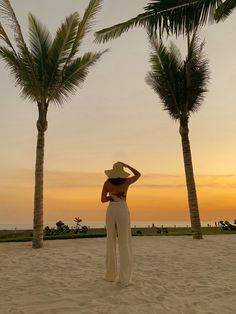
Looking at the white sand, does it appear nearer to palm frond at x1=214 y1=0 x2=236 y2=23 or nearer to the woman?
the woman

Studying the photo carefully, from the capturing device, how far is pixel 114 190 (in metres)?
6.58

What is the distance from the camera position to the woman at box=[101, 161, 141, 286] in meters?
6.52

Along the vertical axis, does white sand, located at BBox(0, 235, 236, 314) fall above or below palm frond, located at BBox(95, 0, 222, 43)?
below

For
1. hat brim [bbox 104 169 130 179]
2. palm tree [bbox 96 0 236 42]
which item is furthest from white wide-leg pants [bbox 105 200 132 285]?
palm tree [bbox 96 0 236 42]

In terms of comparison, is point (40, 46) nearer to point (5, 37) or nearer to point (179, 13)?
point (5, 37)

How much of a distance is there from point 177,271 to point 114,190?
8.91 ft

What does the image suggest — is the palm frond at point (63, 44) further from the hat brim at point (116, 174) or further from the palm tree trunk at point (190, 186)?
the hat brim at point (116, 174)

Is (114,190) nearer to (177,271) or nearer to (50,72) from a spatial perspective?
(177,271)

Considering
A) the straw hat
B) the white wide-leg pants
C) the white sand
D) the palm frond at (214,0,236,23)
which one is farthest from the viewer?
the palm frond at (214,0,236,23)

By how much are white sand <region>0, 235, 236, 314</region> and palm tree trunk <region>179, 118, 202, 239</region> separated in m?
3.93

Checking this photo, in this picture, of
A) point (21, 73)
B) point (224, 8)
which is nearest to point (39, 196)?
point (21, 73)

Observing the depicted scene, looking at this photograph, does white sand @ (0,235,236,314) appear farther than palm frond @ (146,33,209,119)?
No

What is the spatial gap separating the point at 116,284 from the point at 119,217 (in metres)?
1.19

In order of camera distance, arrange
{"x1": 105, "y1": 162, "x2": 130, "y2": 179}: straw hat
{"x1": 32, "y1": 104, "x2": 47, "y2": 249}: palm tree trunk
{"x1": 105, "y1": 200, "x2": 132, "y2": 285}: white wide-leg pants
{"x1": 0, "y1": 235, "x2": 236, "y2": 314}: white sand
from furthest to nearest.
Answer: {"x1": 32, "y1": 104, "x2": 47, "y2": 249}: palm tree trunk < {"x1": 105, "y1": 162, "x2": 130, "y2": 179}: straw hat < {"x1": 105, "y1": 200, "x2": 132, "y2": 285}: white wide-leg pants < {"x1": 0, "y1": 235, "x2": 236, "y2": 314}: white sand
